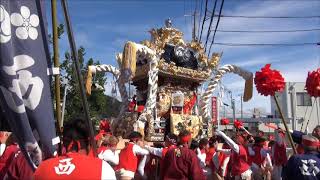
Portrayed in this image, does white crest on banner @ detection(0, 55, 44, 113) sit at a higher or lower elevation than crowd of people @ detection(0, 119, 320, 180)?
higher

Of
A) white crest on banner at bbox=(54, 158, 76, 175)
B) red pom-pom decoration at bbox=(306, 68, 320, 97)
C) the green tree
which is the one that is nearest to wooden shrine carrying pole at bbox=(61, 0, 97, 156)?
white crest on banner at bbox=(54, 158, 76, 175)

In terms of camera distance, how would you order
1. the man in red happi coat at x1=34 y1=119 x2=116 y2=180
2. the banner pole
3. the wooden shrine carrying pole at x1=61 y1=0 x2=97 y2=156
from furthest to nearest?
the banner pole < the wooden shrine carrying pole at x1=61 y1=0 x2=97 y2=156 < the man in red happi coat at x1=34 y1=119 x2=116 y2=180

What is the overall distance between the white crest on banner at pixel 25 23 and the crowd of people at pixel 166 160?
0.72 m

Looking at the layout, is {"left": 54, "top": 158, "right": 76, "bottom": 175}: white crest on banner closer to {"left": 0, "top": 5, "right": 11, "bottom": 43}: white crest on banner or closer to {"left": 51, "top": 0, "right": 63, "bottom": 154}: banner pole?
{"left": 51, "top": 0, "right": 63, "bottom": 154}: banner pole

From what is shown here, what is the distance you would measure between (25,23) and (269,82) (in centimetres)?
525

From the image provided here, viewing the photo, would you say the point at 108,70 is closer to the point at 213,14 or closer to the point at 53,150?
the point at 213,14

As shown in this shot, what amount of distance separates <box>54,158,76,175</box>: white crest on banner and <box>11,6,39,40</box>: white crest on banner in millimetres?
962

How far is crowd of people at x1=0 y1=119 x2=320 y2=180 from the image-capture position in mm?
2416

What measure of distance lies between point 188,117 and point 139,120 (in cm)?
281

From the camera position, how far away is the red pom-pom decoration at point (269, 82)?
7.18 m

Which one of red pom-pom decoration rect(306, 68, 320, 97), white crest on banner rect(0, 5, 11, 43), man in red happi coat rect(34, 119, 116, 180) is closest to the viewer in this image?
man in red happi coat rect(34, 119, 116, 180)

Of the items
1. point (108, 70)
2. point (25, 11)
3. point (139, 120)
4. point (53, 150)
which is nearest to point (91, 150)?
point (53, 150)

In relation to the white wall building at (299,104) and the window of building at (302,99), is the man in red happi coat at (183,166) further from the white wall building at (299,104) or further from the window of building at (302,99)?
the window of building at (302,99)

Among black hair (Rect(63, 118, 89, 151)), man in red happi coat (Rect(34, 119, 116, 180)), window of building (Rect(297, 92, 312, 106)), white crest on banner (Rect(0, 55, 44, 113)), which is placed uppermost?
window of building (Rect(297, 92, 312, 106))
